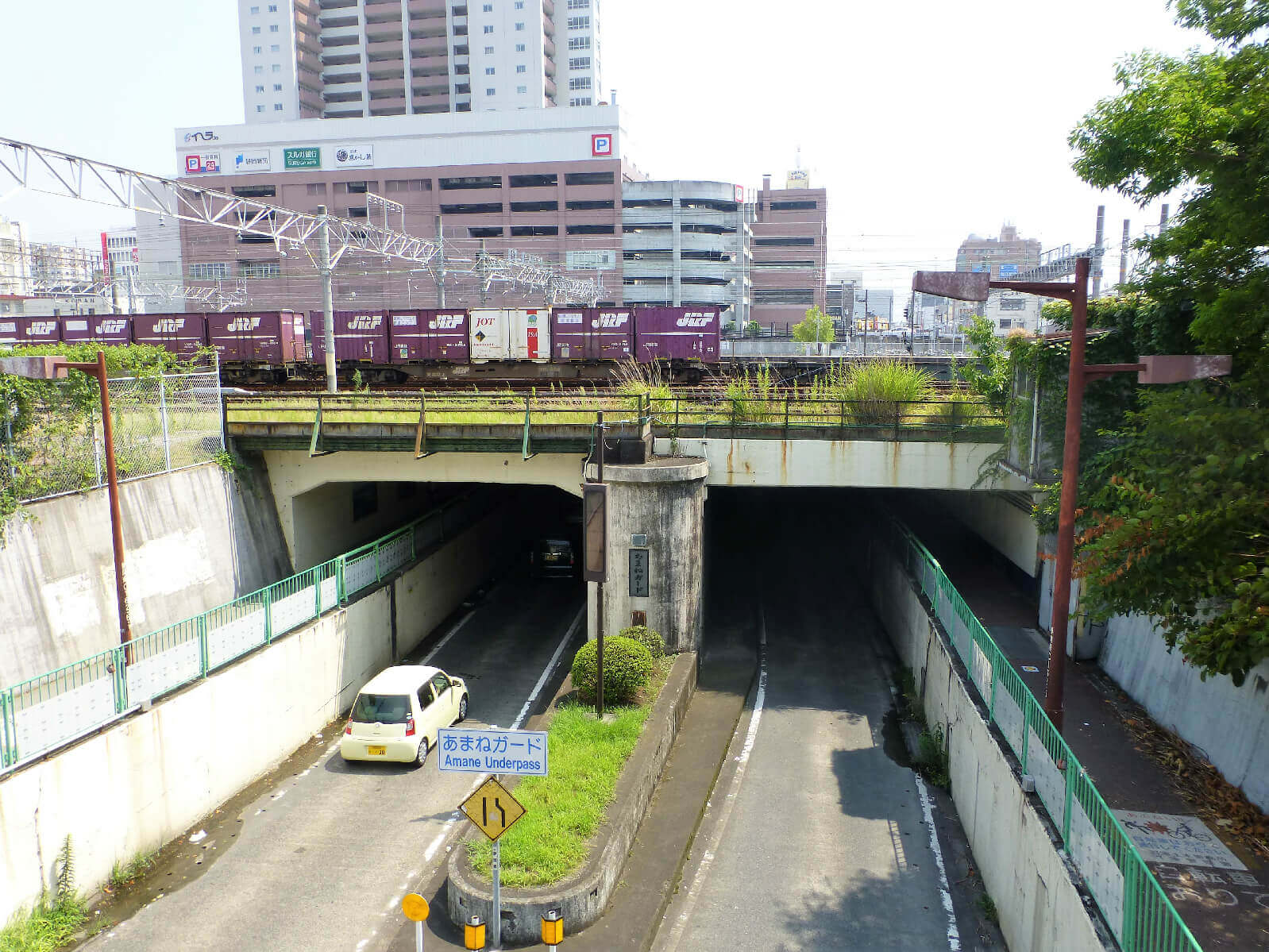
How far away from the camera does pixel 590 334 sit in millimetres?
33188

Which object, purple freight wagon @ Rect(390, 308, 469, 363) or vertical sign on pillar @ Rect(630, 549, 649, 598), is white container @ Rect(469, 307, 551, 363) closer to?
purple freight wagon @ Rect(390, 308, 469, 363)

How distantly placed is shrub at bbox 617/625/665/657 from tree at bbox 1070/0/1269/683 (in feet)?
24.7

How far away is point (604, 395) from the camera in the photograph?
17.7m

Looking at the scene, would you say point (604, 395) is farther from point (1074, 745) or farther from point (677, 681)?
point (1074, 745)

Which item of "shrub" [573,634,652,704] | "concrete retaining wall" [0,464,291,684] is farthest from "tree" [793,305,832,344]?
"shrub" [573,634,652,704]

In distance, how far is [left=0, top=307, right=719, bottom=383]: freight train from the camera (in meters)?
33.2

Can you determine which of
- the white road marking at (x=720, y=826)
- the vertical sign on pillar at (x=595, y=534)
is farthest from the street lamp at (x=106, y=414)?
the white road marking at (x=720, y=826)

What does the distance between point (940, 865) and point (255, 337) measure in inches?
1248

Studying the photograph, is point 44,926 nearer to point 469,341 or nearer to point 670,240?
point 469,341

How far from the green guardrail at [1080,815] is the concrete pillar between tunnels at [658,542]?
5.29 m

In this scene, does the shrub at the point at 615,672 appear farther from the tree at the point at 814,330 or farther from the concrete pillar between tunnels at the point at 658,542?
the tree at the point at 814,330

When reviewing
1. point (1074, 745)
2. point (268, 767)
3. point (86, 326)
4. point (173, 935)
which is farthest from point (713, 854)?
point (86, 326)

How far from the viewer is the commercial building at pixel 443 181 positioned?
83688 mm

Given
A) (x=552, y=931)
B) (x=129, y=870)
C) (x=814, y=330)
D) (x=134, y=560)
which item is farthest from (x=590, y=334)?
(x=814, y=330)
